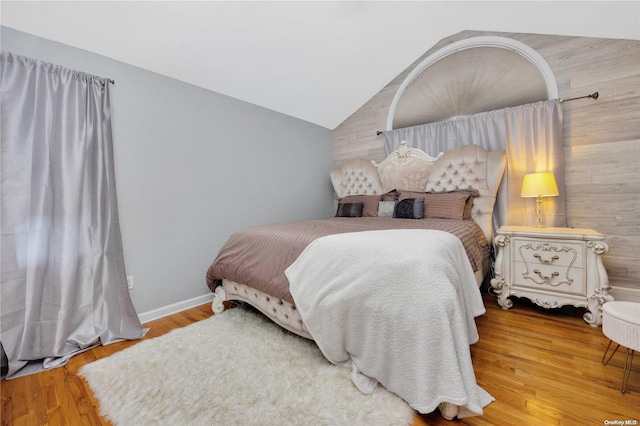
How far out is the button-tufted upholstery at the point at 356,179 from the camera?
3750mm

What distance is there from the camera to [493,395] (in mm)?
1368

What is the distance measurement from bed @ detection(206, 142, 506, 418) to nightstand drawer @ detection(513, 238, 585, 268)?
0.32 meters

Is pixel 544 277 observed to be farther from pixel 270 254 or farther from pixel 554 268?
pixel 270 254

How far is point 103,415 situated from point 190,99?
2.51 meters

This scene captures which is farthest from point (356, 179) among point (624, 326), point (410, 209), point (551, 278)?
point (624, 326)

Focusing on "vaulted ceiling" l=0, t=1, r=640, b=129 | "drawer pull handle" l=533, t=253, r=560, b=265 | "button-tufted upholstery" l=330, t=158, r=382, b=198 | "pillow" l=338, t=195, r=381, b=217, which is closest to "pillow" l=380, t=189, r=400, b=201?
"pillow" l=338, t=195, r=381, b=217

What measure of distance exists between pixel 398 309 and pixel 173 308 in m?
2.21

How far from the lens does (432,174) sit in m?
3.22

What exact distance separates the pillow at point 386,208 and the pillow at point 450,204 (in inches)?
14.3

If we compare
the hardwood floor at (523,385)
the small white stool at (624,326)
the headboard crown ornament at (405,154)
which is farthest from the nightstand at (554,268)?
the headboard crown ornament at (405,154)

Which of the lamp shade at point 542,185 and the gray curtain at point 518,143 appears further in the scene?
the gray curtain at point 518,143

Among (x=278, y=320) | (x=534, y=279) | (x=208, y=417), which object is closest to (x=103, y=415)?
(x=208, y=417)

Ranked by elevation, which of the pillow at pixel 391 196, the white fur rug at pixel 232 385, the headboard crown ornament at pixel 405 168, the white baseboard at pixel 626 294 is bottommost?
the white fur rug at pixel 232 385

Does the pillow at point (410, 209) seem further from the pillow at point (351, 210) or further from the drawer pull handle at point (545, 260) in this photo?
the drawer pull handle at point (545, 260)
